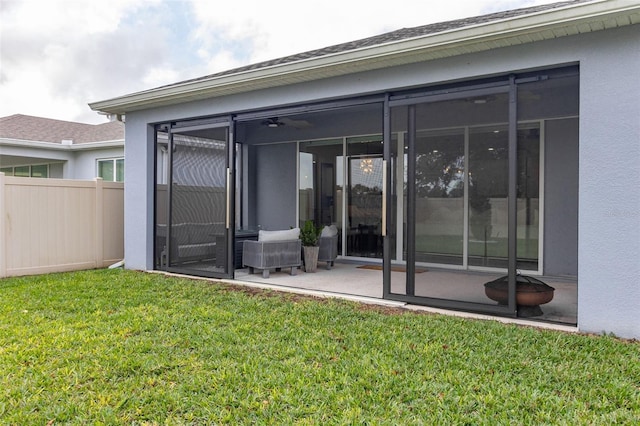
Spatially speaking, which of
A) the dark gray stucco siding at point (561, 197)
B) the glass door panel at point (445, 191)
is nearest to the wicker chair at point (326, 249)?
the glass door panel at point (445, 191)

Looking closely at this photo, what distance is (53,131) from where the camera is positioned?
15461 millimetres

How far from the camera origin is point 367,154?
378 inches

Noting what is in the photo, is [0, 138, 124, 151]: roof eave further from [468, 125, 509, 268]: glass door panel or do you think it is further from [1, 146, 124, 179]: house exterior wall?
[468, 125, 509, 268]: glass door panel

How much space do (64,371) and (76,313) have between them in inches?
70.8

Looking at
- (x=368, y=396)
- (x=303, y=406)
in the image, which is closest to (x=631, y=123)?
(x=368, y=396)

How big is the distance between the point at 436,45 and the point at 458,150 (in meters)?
1.32

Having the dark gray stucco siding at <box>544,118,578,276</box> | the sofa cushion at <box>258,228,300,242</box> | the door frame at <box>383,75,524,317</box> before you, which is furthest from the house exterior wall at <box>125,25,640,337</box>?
the sofa cushion at <box>258,228,300,242</box>

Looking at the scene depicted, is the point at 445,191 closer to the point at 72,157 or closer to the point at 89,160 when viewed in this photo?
the point at 89,160

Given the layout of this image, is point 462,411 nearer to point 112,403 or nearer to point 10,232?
point 112,403

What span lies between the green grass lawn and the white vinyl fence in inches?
106

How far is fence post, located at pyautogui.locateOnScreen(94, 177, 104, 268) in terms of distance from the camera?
28.5 feet

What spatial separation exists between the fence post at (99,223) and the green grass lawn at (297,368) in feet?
11.3


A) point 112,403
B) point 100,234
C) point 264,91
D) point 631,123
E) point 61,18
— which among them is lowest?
point 112,403

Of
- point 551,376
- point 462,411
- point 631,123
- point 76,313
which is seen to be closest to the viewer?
point 462,411
